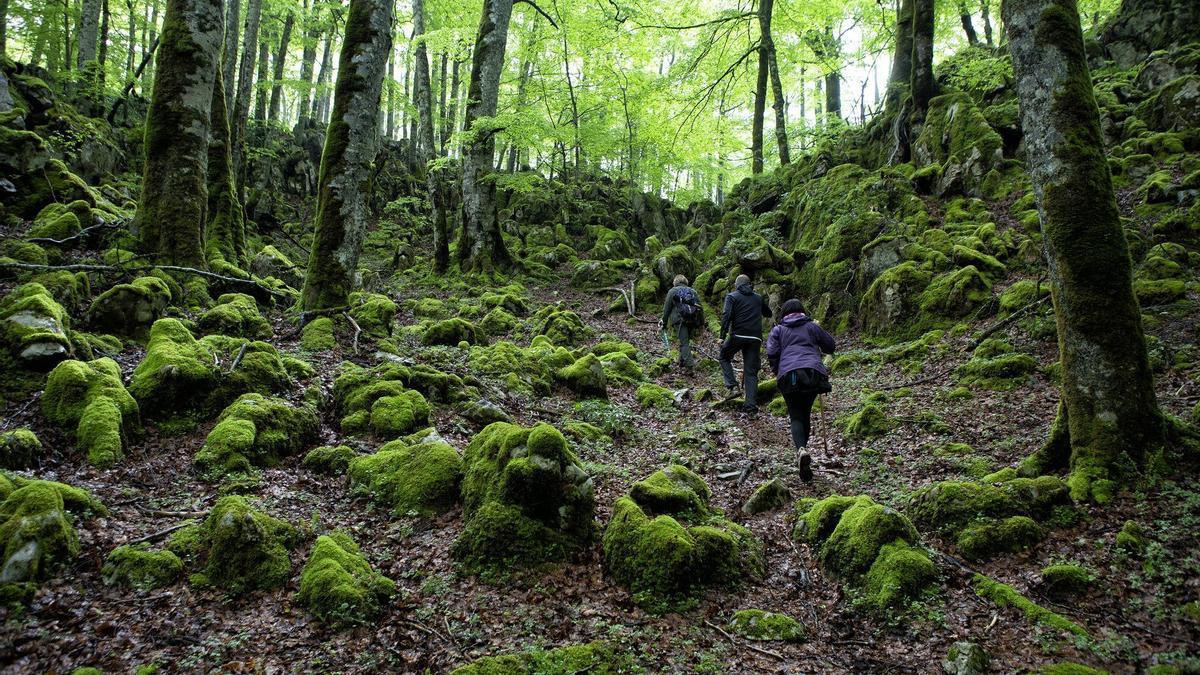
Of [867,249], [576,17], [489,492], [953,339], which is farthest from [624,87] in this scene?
[489,492]

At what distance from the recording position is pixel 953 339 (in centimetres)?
973

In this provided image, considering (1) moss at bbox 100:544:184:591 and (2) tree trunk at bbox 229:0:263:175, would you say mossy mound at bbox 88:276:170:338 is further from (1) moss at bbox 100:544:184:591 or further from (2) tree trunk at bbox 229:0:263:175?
(2) tree trunk at bbox 229:0:263:175

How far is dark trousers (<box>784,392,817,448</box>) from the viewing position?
7.11 meters

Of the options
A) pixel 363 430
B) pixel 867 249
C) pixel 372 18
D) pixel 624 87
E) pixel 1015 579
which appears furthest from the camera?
pixel 624 87

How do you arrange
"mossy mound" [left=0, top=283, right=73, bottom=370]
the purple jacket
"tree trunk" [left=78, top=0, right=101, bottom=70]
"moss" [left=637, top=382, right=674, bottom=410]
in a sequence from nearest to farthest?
"mossy mound" [left=0, top=283, right=73, bottom=370] < the purple jacket < "moss" [left=637, top=382, right=674, bottom=410] < "tree trunk" [left=78, top=0, right=101, bottom=70]

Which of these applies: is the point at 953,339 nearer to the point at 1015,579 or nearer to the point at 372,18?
the point at 1015,579

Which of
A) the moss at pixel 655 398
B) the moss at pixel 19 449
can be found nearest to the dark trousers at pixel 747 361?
the moss at pixel 655 398

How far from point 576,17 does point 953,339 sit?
61.0 feet

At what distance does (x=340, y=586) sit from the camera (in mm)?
3848

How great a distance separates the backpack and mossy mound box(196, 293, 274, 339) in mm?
8000

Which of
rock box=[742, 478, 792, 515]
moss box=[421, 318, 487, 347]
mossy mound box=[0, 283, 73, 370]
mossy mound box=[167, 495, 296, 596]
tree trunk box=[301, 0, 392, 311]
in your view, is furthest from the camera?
moss box=[421, 318, 487, 347]

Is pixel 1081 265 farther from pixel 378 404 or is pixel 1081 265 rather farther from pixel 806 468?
pixel 378 404

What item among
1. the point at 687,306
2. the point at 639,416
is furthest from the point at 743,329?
the point at 639,416

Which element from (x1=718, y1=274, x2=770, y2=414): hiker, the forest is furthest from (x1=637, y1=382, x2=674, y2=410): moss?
(x1=718, y1=274, x2=770, y2=414): hiker
